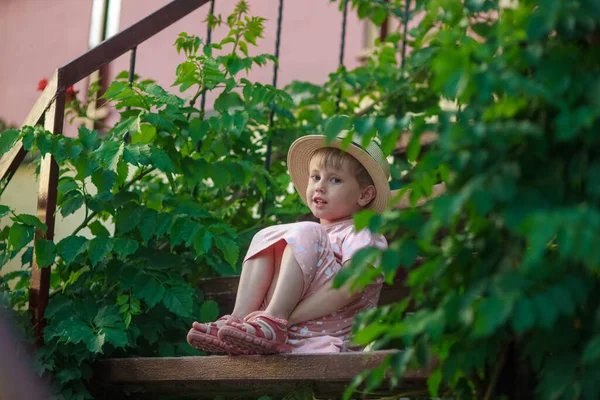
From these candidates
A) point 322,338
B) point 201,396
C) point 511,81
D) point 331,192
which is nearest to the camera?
point 511,81

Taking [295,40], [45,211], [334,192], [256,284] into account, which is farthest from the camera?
[295,40]

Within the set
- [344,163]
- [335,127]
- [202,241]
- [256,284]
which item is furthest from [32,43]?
[335,127]

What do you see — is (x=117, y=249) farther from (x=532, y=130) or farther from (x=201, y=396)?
(x=532, y=130)

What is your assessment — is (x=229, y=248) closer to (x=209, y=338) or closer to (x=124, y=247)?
(x=124, y=247)

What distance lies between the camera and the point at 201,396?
9.97 feet

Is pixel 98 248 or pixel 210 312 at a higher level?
pixel 98 248

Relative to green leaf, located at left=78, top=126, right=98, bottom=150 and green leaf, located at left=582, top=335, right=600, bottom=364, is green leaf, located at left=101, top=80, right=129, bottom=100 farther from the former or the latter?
green leaf, located at left=582, top=335, right=600, bottom=364

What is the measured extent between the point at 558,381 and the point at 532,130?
435 mm

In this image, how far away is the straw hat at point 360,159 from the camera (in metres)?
2.84

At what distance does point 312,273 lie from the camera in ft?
8.59

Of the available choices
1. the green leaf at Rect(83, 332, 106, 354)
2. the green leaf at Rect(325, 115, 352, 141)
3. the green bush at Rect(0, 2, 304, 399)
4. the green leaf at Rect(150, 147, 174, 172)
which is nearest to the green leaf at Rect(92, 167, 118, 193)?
the green bush at Rect(0, 2, 304, 399)

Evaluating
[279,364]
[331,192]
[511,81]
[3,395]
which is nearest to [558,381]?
[511,81]

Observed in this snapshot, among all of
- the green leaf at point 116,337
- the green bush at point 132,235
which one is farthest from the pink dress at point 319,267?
the green leaf at point 116,337

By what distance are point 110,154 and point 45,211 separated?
12.7 inches
